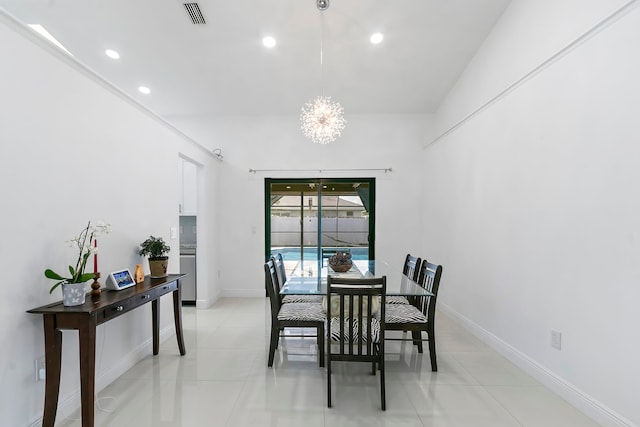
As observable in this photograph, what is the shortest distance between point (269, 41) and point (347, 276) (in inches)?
114

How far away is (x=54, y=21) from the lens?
3365 mm

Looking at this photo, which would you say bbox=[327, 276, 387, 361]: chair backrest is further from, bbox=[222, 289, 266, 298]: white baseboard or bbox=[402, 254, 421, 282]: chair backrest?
bbox=[222, 289, 266, 298]: white baseboard

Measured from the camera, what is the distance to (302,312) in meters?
2.79

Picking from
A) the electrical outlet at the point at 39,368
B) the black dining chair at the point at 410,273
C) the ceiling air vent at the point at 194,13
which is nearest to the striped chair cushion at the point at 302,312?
the black dining chair at the point at 410,273

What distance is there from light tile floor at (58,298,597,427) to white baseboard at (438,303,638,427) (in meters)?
0.06

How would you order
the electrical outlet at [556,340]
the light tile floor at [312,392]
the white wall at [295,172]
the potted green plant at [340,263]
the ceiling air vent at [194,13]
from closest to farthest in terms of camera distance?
the light tile floor at [312,392] < the electrical outlet at [556,340] < the ceiling air vent at [194,13] < the potted green plant at [340,263] < the white wall at [295,172]

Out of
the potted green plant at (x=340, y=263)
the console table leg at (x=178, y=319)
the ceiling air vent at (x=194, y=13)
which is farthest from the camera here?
the potted green plant at (x=340, y=263)

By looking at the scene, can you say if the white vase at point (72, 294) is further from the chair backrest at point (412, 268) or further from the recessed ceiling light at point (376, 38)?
the recessed ceiling light at point (376, 38)

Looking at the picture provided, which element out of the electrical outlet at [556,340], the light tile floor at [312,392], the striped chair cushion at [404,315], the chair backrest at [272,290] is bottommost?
the light tile floor at [312,392]

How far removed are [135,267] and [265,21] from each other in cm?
290

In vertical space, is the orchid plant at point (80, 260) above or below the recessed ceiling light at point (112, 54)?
below

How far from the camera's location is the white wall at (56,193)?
1.67 m

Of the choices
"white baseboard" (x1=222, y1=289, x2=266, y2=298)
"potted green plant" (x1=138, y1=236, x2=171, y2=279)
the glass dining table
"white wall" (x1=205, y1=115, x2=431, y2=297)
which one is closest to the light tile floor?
the glass dining table

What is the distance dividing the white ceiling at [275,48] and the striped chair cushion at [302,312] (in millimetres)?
3030
